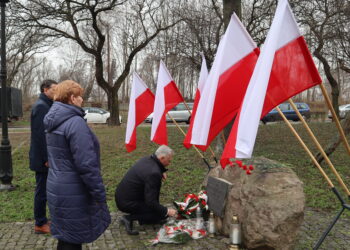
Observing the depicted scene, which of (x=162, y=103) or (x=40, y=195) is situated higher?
(x=162, y=103)

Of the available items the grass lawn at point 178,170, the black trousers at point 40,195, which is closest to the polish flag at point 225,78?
the black trousers at point 40,195

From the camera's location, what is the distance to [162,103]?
19.5 feet

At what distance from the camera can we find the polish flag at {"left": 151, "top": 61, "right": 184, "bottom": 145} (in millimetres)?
5770

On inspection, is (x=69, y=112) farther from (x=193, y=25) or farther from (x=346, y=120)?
(x=193, y=25)

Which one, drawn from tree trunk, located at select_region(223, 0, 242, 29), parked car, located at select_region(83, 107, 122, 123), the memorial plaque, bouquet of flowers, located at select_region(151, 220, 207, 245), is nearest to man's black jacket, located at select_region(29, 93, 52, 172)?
bouquet of flowers, located at select_region(151, 220, 207, 245)

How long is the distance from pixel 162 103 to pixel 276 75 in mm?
2827

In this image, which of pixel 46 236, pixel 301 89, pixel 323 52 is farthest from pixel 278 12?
pixel 323 52

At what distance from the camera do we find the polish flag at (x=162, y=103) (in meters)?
5.77

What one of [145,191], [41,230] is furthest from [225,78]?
[41,230]

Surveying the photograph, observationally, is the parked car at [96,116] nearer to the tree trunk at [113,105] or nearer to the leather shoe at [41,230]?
the tree trunk at [113,105]

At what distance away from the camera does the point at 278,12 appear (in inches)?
132

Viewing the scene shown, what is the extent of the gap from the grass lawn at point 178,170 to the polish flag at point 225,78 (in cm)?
253

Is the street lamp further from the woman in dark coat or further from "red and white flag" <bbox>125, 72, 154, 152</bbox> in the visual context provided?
the woman in dark coat

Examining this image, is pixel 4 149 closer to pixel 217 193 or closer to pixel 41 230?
pixel 41 230
